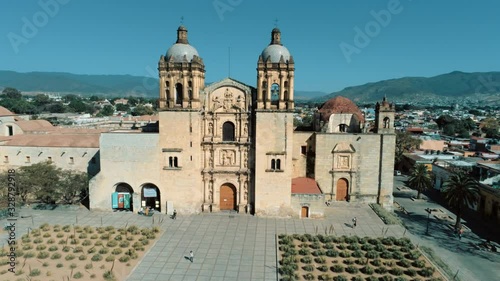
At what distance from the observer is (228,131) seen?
3947 cm

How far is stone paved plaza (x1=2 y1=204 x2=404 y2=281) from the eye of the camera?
87.1 feet

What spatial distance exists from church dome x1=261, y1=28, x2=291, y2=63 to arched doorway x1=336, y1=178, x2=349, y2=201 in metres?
16.2

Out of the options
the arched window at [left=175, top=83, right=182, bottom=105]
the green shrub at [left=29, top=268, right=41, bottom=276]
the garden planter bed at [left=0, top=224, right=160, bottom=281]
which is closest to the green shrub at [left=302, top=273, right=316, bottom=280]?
the garden planter bed at [left=0, top=224, right=160, bottom=281]

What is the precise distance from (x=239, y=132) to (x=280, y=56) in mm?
9258

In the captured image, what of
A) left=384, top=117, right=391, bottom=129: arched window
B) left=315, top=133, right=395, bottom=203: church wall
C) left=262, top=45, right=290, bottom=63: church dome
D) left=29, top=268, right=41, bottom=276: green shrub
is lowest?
left=29, top=268, right=41, bottom=276: green shrub

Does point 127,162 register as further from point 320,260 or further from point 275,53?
point 320,260

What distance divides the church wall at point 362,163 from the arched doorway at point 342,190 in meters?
0.54

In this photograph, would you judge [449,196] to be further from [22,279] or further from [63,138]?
[63,138]

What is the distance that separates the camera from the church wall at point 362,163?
42469 millimetres

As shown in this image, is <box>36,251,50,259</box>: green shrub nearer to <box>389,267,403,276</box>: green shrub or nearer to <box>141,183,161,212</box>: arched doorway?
<box>141,183,161,212</box>: arched doorway

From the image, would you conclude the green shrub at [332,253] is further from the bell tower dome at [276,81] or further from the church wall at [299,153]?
the church wall at [299,153]

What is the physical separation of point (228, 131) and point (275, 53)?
9.84 metres

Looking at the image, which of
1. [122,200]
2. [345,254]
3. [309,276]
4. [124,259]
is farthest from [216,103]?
[309,276]

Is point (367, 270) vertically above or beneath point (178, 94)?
beneath
